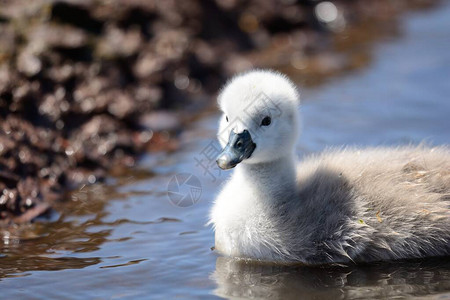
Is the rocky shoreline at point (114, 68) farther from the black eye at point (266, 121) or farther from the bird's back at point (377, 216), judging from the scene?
the bird's back at point (377, 216)

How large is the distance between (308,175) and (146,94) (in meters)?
3.41

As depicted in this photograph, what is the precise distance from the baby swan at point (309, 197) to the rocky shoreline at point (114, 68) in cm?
200

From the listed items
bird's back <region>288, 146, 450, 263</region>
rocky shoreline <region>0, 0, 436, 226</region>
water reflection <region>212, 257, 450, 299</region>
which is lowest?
water reflection <region>212, 257, 450, 299</region>

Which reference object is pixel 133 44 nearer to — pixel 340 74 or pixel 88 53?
pixel 88 53

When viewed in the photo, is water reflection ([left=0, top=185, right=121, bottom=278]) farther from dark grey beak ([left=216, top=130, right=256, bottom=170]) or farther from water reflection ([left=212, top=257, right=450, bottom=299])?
dark grey beak ([left=216, top=130, right=256, bottom=170])

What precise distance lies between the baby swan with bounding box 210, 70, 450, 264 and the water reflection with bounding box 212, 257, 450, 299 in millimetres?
76

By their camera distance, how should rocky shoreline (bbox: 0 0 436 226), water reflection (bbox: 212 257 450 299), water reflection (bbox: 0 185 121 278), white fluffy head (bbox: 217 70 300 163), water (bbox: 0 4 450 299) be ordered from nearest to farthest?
water reflection (bbox: 212 257 450 299)
water (bbox: 0 4 450 299)
white fluffy head (bbox: 217 70 300 163)
water reflection (bbox: 0 185 121 278)
rocky shoreline (bbox: 0 0 436 226)

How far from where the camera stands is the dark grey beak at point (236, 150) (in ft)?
16.7

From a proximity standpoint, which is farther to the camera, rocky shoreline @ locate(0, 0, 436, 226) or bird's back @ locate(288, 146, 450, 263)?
rocky shoreline @ locate(0, 0, 436, 226)

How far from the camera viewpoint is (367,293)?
4.74 m

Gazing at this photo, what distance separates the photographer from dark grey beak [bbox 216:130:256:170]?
5102 mm

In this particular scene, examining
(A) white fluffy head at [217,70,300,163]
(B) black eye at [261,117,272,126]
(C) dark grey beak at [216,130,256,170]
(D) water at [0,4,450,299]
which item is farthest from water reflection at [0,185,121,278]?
(B) black eye at [261,117,272,126]

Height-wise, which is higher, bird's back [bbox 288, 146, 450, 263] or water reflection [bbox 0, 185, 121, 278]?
water reflection [bbox 0, 185, 121, 278]

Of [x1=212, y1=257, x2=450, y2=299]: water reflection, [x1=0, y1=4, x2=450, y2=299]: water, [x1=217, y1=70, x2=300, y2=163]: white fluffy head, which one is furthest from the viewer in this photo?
[x1=217, y1=70, x2=300, y2=163]: white fluffy head
